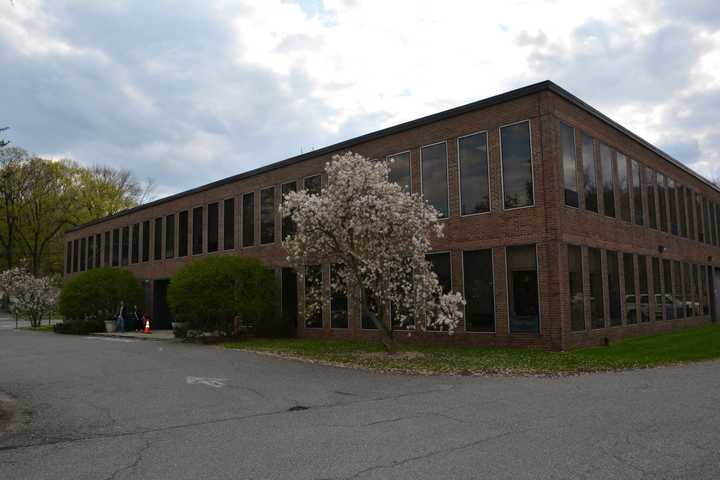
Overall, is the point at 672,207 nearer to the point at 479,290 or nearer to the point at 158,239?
the point at 479,290

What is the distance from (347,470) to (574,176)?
15634mm

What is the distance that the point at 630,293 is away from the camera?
862 inches

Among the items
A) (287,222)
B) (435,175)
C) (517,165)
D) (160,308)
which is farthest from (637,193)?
(160,308)

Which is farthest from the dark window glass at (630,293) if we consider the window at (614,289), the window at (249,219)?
the window at (249,219)

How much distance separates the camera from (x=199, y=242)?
1280 inches

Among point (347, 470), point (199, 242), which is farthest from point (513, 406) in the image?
point (199, 242)

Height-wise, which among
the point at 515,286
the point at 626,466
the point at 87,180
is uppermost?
the point at 87,180

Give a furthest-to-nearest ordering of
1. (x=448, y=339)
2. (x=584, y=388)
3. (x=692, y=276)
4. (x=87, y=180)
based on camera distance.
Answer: (x=87, y=180) < (x=692, y=276) < (x=448, y=339) < (x=584, y=388)

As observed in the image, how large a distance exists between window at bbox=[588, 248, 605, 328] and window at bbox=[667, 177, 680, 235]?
9.26m

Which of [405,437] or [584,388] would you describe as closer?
[405,437]

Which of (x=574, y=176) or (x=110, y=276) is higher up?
(x=574, y=176)

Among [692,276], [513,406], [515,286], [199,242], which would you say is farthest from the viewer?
[199,242]

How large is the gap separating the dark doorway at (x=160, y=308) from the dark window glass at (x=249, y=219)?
9.24 m

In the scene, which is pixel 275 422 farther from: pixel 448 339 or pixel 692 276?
pixel 692 276
